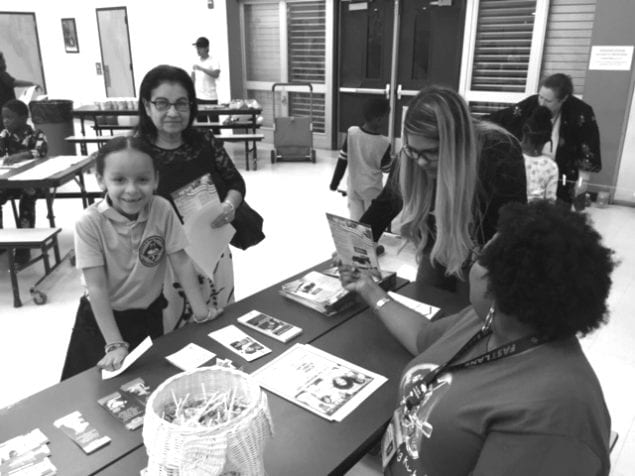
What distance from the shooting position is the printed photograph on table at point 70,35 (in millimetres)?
10333

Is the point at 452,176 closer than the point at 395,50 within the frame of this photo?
Yes

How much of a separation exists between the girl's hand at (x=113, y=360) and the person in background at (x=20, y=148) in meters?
3.12

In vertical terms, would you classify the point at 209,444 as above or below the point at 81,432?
above

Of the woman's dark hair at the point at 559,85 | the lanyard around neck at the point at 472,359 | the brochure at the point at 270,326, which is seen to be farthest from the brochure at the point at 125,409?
the woman's dark hair at the point at 559,85

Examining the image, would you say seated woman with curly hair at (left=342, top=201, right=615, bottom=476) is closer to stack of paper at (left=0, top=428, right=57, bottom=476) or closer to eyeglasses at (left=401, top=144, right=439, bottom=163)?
eyeglasses at (left=401, top=144, right=439, bottom=163)

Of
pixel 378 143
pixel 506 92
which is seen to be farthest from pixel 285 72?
pixel 378 143

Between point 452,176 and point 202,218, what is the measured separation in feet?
3.41

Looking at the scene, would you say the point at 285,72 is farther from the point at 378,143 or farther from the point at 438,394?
the point at 438,394

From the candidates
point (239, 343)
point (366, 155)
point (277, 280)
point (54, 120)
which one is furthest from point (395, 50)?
point (239, 343)

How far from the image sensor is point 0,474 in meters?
1.07

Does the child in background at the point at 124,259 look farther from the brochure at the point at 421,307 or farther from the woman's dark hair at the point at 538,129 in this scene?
the woman's dark hair at the point at 538,129

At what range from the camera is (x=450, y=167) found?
5.22 ft

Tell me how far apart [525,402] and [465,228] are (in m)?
0.90

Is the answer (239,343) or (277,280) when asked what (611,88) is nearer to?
(277,280)
